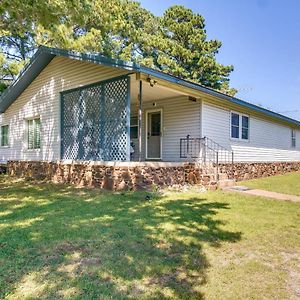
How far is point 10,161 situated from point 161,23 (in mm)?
19772

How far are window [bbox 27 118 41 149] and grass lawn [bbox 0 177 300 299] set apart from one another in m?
6.51

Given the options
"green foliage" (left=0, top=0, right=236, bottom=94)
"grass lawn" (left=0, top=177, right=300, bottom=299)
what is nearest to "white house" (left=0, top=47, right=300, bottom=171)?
"grass lawn" (left=0, top=177, right=300, bottom=299)

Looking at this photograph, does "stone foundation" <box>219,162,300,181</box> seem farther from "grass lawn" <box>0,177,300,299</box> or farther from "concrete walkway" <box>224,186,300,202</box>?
"grass lawn" <box>0,177,300,299</box>

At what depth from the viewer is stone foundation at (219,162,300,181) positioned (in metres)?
11.3

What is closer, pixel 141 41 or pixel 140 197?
pixel 140 197

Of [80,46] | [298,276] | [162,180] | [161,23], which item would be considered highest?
[161,23]

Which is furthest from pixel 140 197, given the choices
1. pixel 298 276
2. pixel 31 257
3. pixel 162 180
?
pixel 298 276

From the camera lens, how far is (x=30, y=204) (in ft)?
21.3

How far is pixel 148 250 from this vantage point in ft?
12.4

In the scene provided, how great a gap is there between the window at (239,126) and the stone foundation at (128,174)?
48.3 inches

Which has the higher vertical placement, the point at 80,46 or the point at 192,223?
the point at 80,46

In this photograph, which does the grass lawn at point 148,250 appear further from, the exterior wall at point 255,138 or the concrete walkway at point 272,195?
the exterior wall at point 255,138

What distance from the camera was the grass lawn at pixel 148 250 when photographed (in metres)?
2.84

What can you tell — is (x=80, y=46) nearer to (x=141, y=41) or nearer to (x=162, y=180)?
(x=162, y=180)
